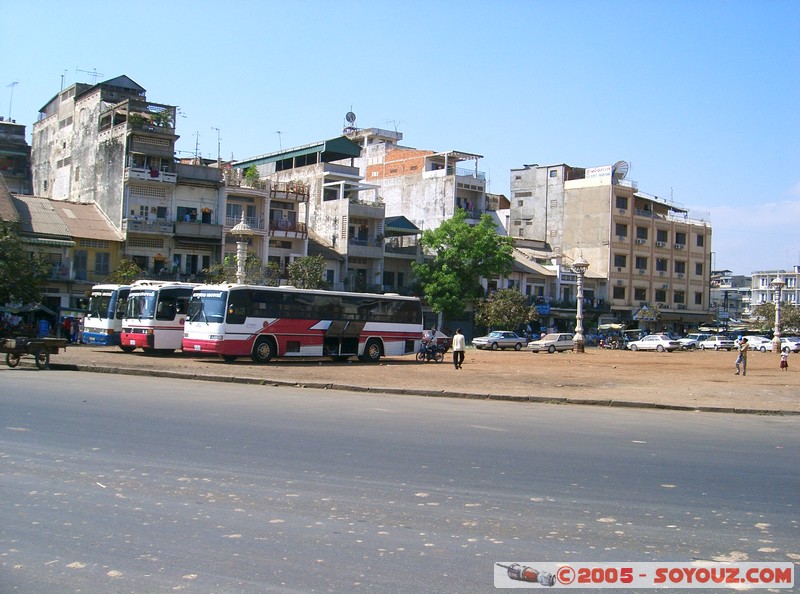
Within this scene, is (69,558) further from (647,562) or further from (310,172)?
(310,172)

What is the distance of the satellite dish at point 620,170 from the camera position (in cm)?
8231

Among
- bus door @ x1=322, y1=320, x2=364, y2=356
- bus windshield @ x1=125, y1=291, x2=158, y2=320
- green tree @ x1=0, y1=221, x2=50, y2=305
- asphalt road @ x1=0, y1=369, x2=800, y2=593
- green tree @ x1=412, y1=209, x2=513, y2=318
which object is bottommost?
asphalt road @ x1=0, y1=369, x2=800, y2=593

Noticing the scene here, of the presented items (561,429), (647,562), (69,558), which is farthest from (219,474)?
(561,429)

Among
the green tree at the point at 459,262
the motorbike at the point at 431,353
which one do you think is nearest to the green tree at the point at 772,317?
the green tree at the point at 459,262

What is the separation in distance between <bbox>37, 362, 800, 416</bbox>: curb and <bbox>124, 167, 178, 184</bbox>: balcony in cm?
2835

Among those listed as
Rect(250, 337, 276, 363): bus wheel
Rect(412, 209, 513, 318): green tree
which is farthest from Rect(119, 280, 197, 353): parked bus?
Rect(412, 209, 513, 318): green tree

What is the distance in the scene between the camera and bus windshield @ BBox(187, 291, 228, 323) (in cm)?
2898

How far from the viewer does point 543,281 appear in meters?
74.6

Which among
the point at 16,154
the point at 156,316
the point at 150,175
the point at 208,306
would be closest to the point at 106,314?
the point at 156,316

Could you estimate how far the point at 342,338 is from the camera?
33438 mm

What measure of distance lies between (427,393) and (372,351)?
1486cm

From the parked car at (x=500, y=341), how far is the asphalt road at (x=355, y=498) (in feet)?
136

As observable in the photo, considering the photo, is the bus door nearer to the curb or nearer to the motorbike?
the motorbike

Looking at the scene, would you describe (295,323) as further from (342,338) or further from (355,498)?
(355,498)
